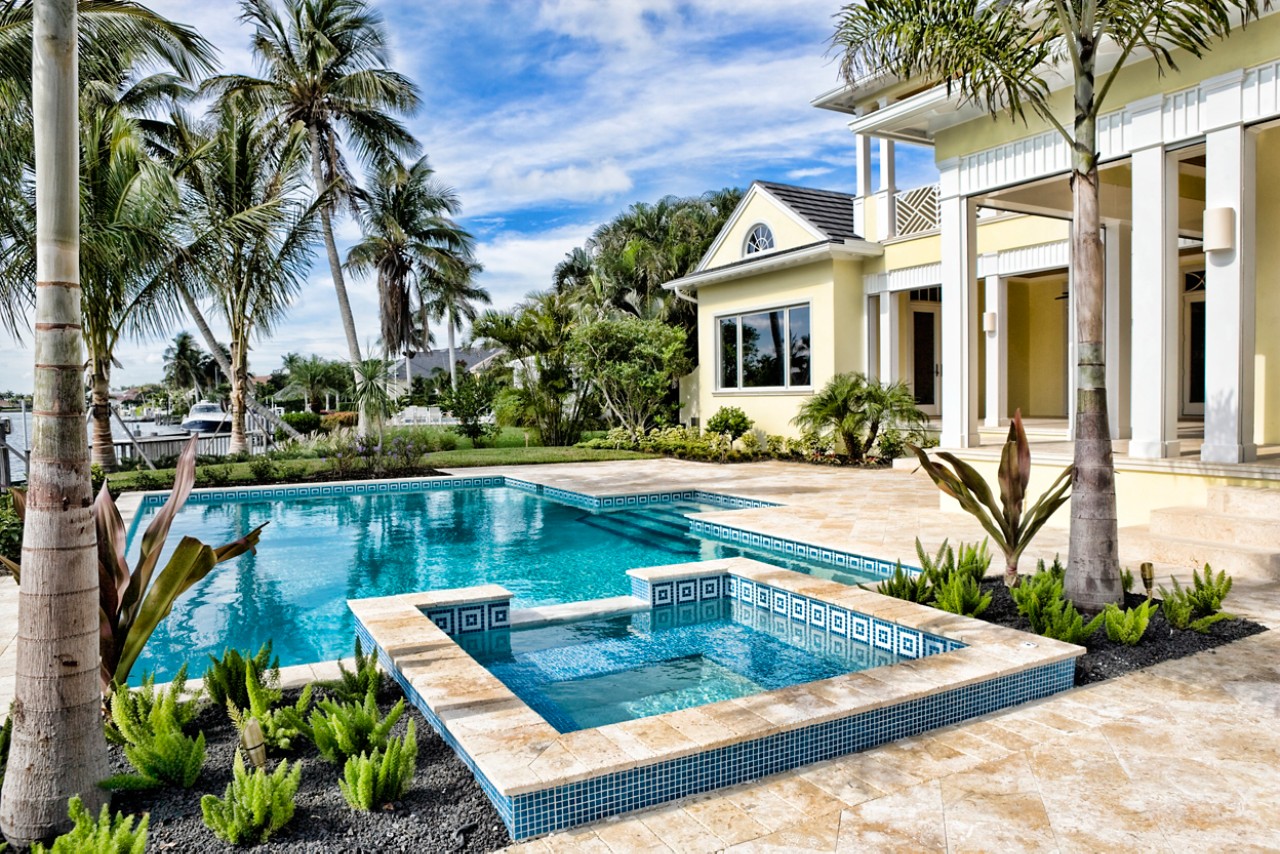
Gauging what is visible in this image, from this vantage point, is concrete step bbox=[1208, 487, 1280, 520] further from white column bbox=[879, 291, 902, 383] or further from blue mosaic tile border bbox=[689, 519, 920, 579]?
white column bbox=[879, 291, 902, 383]

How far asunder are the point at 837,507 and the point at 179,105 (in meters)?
19.0

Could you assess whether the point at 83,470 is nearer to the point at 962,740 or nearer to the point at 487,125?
the point at 962,740

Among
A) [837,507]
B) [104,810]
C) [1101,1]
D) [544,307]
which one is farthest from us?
[544,307]

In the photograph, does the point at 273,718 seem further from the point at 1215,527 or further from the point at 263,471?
the point at 263,471

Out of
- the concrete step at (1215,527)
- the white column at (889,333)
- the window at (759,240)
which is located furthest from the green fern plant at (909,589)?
the window at (759,240)

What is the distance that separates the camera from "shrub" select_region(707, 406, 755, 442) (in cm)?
1880

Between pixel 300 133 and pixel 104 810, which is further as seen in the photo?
pixel 300 133

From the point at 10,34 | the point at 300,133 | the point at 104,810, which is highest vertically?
the point at 300,133

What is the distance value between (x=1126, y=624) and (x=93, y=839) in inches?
200

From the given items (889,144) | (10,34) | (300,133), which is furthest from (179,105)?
(889,144)

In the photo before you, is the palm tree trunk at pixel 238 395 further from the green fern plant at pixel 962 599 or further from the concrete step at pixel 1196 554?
the concrete step at pixel 1196 554

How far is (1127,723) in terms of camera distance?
3.87 m

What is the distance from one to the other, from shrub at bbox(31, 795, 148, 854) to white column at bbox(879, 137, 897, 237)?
1635 centimetres

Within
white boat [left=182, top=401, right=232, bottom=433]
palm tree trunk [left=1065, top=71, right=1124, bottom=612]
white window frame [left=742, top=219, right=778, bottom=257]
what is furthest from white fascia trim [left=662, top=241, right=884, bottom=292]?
white boat [left=182, top=401, right=232, bottom=433]
